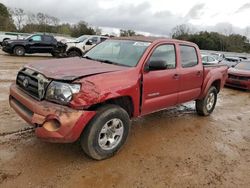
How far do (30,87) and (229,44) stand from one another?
185 feet

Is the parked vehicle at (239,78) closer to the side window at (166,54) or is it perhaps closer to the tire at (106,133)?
the side window at (166,54)

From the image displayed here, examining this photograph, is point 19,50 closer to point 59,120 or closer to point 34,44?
point 34,44

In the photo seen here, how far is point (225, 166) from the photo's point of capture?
4.17m

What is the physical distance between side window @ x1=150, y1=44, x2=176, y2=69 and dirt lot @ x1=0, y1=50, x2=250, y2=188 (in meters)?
1.40

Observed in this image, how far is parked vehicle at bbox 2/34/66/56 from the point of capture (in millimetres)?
18469

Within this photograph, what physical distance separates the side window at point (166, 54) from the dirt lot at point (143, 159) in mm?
1401

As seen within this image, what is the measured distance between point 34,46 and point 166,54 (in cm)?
1568

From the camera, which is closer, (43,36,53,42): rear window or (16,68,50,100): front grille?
(16,68,50,100): front grille

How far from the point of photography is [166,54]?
5.15 meters

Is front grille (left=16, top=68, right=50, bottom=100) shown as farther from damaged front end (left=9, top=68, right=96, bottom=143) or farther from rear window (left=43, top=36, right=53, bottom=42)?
rear window (left=43, top=36, right=53, bottom=42)

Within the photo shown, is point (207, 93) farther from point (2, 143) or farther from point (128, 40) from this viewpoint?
point (2, 143)

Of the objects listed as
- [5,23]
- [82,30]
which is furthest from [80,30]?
[5,23]

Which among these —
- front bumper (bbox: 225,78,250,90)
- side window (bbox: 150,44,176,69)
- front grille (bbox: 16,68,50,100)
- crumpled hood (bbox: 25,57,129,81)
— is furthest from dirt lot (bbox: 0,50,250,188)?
front bumper (bbox: 225,78,250,90)

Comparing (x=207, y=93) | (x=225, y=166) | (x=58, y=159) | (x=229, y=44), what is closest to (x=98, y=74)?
(x=58, y=159)
